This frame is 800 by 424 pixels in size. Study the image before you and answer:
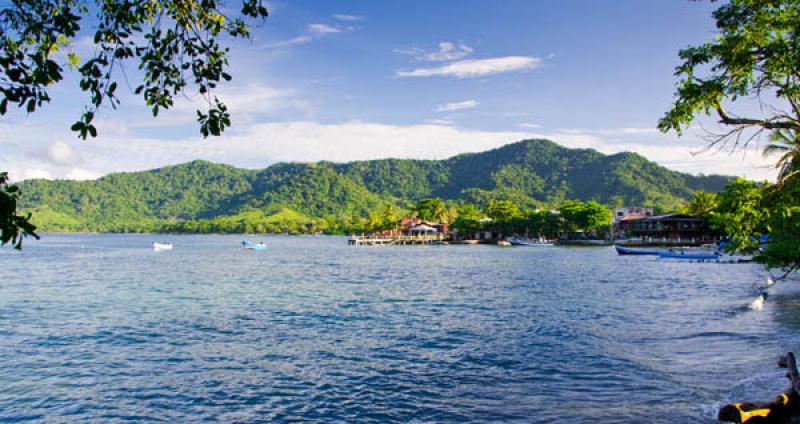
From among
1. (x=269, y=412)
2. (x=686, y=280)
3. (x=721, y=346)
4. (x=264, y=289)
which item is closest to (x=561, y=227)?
(x=686, y=280)


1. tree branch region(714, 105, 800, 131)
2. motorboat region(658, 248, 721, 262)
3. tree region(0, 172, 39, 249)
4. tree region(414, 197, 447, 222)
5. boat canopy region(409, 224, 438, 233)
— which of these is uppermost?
tree region(414, 197, 447, 222)

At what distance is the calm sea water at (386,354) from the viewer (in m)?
12.5

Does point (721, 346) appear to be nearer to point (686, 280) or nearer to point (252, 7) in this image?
point (252, 7)

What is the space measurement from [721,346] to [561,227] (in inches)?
4801

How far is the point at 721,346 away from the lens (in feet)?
60.7

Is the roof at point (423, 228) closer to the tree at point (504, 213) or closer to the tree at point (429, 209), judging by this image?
the tree at point (429, 209)

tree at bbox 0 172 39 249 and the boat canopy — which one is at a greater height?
tree at bbox 0 172 39 249

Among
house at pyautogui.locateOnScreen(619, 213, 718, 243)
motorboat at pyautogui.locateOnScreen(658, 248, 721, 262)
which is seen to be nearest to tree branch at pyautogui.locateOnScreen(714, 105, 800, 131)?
motorboat at pyautogui.locateOnScreen(658, 248, 721, 262)

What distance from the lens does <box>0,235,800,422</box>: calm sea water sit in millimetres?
12492

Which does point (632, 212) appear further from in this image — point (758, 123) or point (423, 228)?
point (758, 123)

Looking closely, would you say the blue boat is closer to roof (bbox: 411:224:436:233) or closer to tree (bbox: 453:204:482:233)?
roof (bbox: 411:224:436:233)

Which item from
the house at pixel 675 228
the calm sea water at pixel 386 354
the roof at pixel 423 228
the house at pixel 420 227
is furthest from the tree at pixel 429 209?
the calm sea water at pixel 386 354

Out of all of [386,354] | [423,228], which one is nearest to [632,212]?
[423,228]

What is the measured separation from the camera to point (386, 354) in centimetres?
1761
